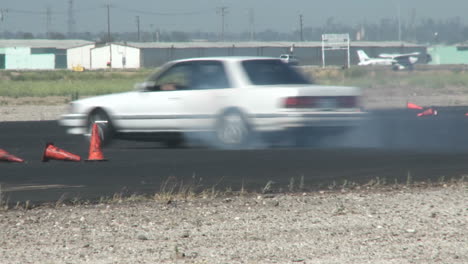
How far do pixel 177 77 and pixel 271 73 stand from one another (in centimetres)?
179

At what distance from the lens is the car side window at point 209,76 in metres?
15.9

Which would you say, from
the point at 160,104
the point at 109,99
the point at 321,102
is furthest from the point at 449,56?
the point at 321,102

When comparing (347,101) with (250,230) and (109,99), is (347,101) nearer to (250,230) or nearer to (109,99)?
(109,99)

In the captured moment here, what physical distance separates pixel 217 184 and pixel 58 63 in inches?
4873

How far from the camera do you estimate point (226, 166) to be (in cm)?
1325

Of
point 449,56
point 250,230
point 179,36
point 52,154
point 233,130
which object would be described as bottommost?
point 250,230

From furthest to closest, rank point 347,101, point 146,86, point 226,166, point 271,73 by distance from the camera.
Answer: point 146,86
point 271,73
point 347,101
point 226,166

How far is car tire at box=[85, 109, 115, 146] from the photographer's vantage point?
53.8 ft

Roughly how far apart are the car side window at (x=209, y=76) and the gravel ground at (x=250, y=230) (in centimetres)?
596

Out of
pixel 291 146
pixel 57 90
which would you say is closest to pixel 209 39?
pixel 57 90

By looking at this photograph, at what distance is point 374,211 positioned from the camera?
8.92 meters

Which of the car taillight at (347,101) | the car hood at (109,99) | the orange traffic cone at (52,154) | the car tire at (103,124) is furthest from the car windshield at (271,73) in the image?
the orange traffic cone at (52,154)

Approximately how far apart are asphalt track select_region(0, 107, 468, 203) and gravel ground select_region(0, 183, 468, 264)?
1.22 metres

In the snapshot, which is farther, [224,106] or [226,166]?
[224,106]
